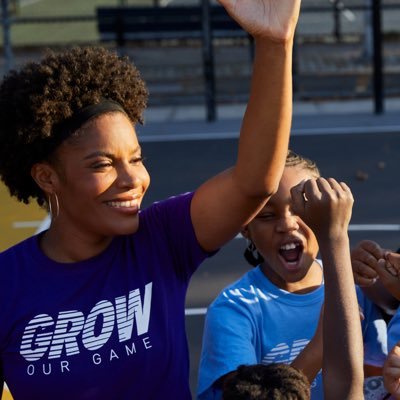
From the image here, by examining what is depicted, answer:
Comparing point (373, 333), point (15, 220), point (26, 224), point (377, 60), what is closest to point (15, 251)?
point (373, 333)

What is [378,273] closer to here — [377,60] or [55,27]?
[377,60]

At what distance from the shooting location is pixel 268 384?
253 cm

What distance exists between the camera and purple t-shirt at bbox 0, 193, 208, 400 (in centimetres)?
273

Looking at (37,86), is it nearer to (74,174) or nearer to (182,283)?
(74,174)

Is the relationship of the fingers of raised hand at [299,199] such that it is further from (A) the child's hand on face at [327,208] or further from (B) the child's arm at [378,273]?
(B) the child's arm at [378,273]

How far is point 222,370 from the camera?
3002 mm

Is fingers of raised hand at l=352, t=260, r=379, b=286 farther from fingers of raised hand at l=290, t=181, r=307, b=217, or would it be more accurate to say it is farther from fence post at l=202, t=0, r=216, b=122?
fence post at l=202, t=0, r=216, b=122

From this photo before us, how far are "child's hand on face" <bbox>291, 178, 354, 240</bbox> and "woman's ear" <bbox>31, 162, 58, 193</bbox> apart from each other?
0.70 meters

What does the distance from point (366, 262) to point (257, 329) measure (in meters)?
0.39

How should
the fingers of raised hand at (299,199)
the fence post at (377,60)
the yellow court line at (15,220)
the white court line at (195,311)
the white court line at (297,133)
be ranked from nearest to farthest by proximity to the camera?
the fingers of raised hand at (299,199) < the white court line at (195,311) < the yellow court line at (15,220) < the white court line at (297,133) < the fence post at (377,60)

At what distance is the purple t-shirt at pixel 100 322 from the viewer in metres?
2.73

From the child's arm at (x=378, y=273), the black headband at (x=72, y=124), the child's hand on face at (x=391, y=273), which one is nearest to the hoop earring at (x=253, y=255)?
the child's arm at (x=378, y=273)

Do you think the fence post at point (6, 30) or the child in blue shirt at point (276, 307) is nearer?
the child in blue shirt at point (276, 307)

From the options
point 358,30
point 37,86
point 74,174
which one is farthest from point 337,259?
point 358,30
